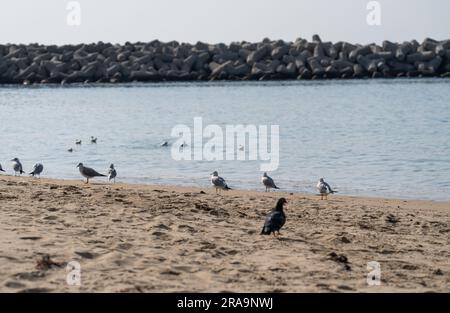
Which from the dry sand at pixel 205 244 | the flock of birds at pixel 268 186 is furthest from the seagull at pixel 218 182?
the dry sand at pixel 205 244

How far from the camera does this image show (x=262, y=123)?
29766 mm

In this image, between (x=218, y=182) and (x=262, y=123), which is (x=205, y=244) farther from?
(x=262, y=123)

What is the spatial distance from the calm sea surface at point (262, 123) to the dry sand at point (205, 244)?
4.05 meters

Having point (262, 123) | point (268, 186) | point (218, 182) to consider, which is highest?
point (262, 123)

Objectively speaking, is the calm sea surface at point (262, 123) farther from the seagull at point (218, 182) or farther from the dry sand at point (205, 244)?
the dry sand at point (205, 244)

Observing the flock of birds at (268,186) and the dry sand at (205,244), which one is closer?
the dry sand at (205,244)

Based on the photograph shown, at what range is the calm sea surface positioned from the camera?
16.9 m

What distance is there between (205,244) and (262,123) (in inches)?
865

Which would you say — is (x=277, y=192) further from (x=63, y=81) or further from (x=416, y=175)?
(x=63, y=81)

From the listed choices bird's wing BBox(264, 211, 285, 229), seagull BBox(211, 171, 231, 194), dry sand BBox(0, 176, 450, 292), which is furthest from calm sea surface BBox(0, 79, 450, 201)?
bird's wing BBox(264, 211, 285, 229)

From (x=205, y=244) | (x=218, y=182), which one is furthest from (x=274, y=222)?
(x=218, y=182)

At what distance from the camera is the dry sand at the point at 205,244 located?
6543 millimetres

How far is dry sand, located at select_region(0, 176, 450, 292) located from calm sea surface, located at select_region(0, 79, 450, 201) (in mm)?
4050
